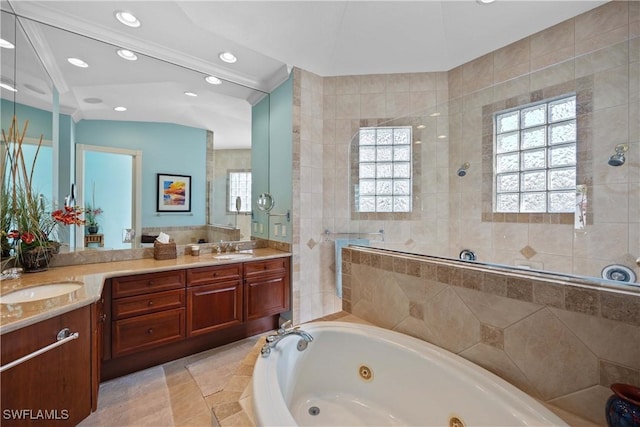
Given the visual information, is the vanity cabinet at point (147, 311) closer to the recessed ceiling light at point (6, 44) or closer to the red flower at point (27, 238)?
the red flower at point (27, 238)

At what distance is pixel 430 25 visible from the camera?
2174mm

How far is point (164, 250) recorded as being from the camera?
2.28 meters

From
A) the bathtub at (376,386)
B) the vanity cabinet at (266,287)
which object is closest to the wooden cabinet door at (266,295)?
the vanity cabinet at (266,287)

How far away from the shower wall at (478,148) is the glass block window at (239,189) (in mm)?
720

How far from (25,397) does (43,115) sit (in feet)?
6.09

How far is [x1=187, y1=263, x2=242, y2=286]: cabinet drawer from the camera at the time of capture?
2096 mm

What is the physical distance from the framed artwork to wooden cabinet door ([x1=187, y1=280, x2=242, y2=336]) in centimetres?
90

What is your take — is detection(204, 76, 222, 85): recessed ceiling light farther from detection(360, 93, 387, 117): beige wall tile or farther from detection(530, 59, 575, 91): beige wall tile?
detection(530, 59, 575, 91): beige wall tile

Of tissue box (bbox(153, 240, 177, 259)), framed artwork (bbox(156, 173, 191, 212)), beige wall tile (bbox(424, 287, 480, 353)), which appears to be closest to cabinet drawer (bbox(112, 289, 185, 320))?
tissue box (bbox(153, 240, 177, 259))

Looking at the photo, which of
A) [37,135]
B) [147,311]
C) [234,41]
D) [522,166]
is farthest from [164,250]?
[522,166]

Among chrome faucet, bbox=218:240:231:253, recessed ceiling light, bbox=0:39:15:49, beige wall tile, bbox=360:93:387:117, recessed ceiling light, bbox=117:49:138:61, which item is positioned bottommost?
chrome faucet, bbox=218:240:231:253

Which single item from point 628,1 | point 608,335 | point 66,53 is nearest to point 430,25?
point 628,1

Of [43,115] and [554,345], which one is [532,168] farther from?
[43,115]

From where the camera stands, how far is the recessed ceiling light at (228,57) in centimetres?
239
